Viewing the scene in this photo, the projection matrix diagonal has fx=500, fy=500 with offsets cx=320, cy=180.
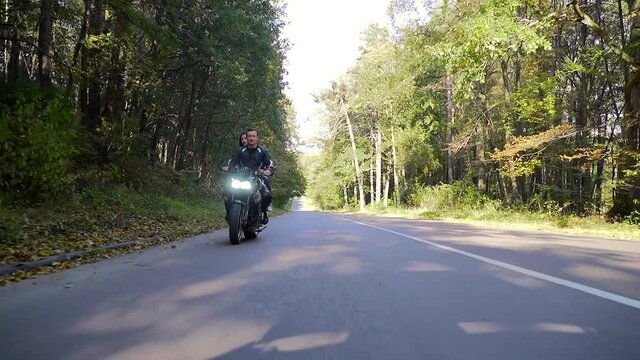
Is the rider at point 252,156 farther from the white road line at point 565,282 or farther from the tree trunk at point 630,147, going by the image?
the tree trunk at point 630,147

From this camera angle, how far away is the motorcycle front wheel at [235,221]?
8.76m

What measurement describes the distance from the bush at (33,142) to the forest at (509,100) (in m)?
11.3

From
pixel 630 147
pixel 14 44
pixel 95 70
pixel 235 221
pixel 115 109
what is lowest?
pixel 235 221

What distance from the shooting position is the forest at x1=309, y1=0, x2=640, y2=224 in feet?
52.0

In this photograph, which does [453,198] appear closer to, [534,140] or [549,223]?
[534,140]

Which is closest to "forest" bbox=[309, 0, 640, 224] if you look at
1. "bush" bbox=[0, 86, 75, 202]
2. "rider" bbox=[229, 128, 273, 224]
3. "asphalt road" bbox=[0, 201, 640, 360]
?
"rider" bbox=[229, 128, 273, 224]

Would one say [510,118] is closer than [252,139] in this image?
No

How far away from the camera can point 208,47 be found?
647 inches

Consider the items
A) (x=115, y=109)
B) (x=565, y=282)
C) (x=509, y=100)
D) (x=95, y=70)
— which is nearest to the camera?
(x=565, y=282)

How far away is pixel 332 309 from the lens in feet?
13.2

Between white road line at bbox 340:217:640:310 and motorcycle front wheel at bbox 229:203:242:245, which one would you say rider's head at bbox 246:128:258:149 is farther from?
white road line at bbox 340:217:640:310

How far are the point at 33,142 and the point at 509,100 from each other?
2009 centimetres

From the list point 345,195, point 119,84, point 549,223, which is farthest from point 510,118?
point 345,195

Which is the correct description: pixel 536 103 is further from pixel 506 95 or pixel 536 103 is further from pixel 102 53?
pixel 102 53
